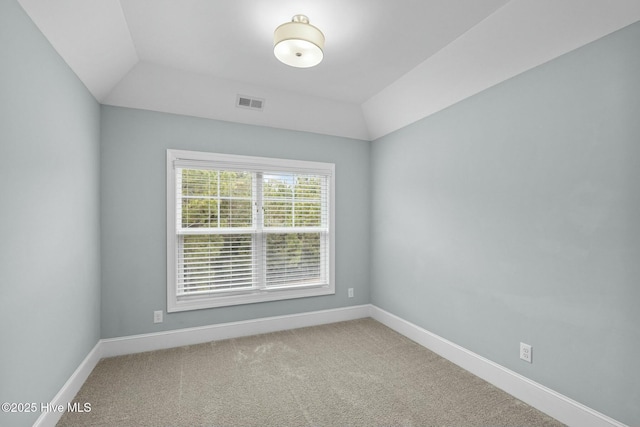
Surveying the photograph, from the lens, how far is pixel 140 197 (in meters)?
3.05

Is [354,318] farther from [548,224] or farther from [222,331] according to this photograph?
[548,224]

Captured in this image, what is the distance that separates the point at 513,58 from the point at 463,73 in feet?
1.31

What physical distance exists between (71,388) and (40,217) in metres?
1.33

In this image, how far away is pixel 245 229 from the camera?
3521 millimetres

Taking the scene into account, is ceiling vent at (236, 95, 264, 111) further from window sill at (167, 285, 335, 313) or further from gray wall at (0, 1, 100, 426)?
window sill at (167, 285, 335, 313)

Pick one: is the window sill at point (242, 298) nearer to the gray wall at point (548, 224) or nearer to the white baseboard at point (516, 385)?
the white baseboard at point (516, 385)

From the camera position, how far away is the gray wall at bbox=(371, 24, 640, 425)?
5.79ft

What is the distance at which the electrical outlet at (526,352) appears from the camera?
2.22m

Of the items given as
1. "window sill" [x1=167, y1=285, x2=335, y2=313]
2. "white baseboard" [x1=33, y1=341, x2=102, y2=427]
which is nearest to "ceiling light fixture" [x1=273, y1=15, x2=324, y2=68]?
"window sill" [x1=167, y1=285, x2=335, y2=313]

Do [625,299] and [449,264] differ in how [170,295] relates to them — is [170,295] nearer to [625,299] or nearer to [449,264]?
[449,264]

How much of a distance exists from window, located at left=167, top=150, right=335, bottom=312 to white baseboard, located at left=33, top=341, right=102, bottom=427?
747mm

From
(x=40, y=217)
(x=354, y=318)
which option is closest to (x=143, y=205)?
(x=40, y=217)

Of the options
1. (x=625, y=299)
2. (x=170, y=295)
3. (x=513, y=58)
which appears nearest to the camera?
(x=625, y=299)

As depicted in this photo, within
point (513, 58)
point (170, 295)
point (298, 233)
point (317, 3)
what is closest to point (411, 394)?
point (298, 233)
